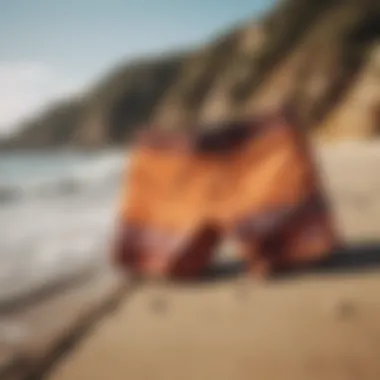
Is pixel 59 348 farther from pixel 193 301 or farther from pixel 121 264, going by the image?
pixel 121 264

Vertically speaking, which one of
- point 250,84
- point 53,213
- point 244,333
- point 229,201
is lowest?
point 244,333

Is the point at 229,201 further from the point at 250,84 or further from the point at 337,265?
the point at 250,84

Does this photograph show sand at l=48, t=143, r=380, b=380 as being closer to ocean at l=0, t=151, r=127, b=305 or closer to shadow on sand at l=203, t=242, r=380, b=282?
shadow on sand at l=203, t=242, r=380, b=282

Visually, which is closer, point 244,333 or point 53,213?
point 244,333

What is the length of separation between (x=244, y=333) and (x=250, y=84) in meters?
3.42

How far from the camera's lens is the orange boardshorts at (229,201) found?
2.38 meters

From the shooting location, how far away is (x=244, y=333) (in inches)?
74.1

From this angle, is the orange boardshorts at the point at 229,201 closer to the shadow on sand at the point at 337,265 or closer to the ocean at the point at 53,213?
the shadow on sand at the point at 337,265

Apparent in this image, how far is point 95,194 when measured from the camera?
343 cm

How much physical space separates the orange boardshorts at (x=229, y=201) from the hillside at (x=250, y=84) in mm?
263

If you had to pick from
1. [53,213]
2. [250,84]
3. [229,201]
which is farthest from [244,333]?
[250,84]

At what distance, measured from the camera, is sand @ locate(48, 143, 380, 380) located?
1.67 m

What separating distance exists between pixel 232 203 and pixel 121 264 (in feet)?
1.36

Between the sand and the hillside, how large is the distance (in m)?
0.63
